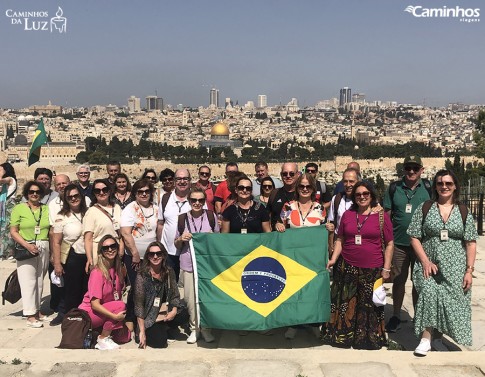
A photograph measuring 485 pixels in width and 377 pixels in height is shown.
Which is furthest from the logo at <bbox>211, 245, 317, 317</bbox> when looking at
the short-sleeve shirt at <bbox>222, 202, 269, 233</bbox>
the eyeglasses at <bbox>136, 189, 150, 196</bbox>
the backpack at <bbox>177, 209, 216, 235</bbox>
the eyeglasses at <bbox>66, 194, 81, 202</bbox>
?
the eyeglasses at <bbox>66, 194, 81, 202</bbox>

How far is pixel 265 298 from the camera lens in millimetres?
4379

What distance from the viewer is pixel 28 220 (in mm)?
4980

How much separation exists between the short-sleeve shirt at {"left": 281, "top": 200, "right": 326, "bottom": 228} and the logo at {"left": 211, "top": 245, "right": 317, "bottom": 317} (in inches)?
12.0

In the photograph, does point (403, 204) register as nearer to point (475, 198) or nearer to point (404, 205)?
point (404, 205)

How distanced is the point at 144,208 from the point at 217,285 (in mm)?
997

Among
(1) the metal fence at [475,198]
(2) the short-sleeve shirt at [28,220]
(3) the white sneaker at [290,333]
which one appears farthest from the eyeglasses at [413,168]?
(1) the metal fence at [475,198]

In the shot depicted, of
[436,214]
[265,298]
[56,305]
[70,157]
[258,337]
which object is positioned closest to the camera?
[436,214]

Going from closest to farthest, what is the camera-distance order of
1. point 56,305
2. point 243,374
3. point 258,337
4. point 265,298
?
point 243,374 < point 265,298 < point 258,337 < point 56,305

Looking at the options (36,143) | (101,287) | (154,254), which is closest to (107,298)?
(101,287)

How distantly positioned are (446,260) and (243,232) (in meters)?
1.49

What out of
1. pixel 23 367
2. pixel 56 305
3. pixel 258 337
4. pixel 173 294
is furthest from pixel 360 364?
pixel 56 305

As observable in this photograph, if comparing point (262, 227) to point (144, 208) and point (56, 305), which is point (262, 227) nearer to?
point (144, 208)

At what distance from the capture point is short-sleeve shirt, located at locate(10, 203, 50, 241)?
16.3ft

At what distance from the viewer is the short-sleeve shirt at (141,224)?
4.88 m
